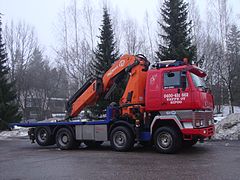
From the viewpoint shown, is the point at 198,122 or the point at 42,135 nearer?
the point at 198,122

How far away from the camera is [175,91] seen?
37.3 ft

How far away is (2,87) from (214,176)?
86.1 ft

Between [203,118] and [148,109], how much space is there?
2.01 meters

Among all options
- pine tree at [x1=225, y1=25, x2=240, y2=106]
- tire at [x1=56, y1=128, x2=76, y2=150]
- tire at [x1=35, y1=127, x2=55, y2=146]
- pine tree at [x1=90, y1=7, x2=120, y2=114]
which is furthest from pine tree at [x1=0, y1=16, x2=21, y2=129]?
pine tree at [x1=225, y1=25, x2=240, y2=106]

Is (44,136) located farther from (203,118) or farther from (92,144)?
(203,118)

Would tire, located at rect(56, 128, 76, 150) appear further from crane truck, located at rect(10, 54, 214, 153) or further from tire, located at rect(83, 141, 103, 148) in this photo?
tire, located at rect(83, 141, 103, 148)

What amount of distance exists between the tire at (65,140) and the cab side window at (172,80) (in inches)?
194

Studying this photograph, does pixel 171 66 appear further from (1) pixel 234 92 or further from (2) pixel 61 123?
(1) pixel 234 92

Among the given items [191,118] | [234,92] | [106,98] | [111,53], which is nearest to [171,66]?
[191,118]

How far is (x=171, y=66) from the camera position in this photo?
38.9 feet

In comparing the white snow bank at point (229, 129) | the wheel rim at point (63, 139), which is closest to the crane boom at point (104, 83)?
the wheel rim at point (63, 139)

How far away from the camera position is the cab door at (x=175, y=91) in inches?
439

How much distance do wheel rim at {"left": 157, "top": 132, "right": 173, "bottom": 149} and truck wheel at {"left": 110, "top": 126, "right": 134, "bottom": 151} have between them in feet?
3.79

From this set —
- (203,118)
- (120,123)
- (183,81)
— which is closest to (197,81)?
(183,81)
